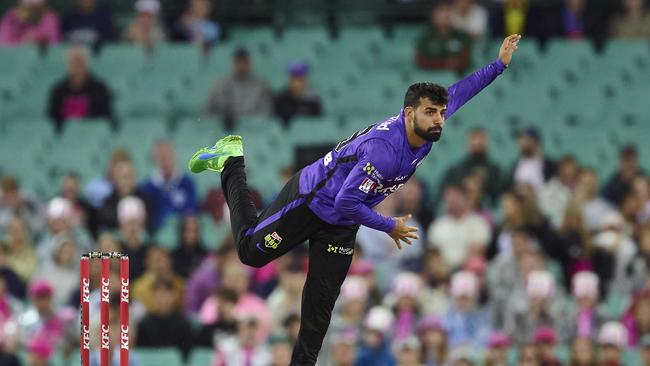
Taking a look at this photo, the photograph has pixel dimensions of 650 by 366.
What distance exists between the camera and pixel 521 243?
17.2 metres

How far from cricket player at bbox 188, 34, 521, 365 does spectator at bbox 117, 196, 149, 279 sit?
485 cm

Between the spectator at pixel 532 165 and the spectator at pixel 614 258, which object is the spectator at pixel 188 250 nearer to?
the spectator at pixel 532 165

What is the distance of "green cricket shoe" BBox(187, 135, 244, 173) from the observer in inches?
517

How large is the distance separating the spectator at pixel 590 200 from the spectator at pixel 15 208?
6.58 m

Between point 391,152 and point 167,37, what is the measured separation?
10803 mm

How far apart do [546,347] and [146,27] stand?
26.6 ft

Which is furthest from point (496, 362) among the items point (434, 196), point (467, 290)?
point (434, 196)

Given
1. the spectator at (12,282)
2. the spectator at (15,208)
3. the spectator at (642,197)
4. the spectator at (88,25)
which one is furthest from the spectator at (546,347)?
the spectator at (88,25)

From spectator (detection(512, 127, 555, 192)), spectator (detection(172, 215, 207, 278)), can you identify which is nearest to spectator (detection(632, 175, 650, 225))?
spectator (detection(512, 127, 555, 192))

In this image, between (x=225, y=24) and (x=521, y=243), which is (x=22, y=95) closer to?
(x=225, y=24)

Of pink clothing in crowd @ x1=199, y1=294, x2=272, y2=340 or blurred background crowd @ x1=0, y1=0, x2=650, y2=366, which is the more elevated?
blurred background crowd @ x1=0, y1=0, x2=650, y2=366

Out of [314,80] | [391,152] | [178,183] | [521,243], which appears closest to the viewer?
[391,152]

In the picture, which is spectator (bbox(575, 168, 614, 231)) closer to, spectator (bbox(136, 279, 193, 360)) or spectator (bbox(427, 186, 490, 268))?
spectator (bbox(427, 186, 490, 268))

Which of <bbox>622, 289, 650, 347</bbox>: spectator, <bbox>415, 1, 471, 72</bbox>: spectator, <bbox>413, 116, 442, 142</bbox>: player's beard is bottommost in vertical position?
<bbox>622, 289, 650, 347</bbox>: spectator
